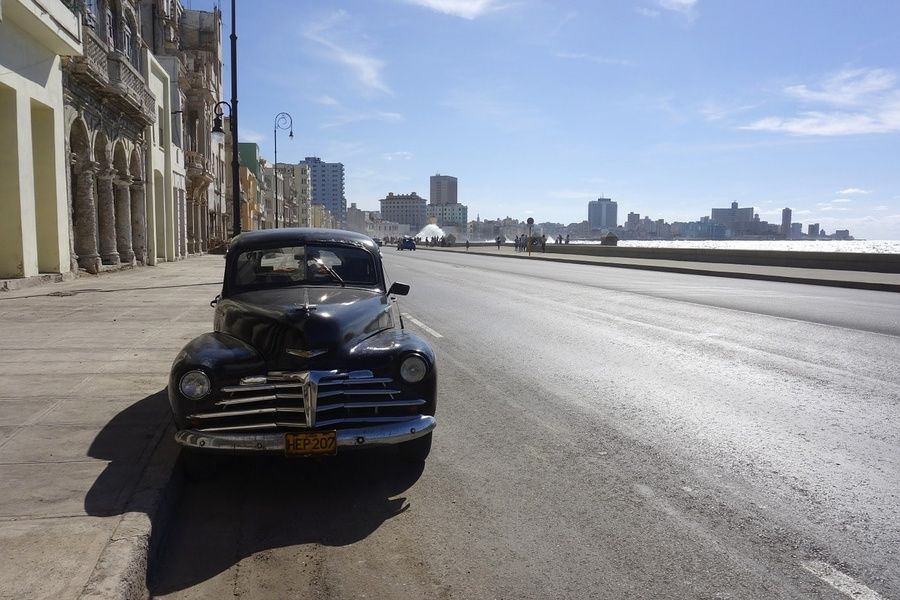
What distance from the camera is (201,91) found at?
141ft

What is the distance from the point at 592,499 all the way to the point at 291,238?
11.1 feet

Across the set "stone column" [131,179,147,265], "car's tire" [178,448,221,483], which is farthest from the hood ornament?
"stone column" [131,179,147,265]

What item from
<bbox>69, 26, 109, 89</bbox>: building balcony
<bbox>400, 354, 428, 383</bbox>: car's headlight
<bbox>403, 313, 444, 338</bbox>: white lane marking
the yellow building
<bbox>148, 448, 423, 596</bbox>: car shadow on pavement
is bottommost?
<bbox>148, 448, 423, 596</bbox>: car shadow on pavement

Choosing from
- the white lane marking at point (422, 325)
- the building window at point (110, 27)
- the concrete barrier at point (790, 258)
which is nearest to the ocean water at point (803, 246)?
the concrete barrier at point (790, 258)

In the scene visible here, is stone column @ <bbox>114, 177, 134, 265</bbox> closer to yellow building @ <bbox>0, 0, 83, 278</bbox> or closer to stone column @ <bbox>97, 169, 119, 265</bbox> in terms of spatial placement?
stone column @ <bbox>97, 169, 119, 265</bbox>

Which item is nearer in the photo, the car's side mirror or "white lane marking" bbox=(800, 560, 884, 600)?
"white lane marking" bbox=(800, 560, 884, 600)

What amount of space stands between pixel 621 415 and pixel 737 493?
6.05 ft

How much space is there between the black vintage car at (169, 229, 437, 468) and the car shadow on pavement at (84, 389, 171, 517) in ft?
1.27

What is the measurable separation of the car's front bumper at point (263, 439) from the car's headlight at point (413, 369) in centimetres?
36

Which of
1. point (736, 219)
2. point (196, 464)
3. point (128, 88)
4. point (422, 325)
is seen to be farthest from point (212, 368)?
point (736, 219)

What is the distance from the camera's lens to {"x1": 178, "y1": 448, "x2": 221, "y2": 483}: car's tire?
4.48 meters

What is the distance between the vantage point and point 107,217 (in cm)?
2325

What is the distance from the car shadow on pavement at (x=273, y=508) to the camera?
3561mm

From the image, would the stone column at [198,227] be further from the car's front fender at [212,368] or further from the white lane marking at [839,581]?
the white lane marking at [839,581]
